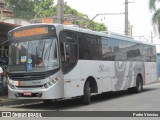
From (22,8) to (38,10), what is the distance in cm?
611

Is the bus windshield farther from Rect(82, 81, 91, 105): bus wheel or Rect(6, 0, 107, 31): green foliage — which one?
Rect(6, 0, 107, 31): green foliage

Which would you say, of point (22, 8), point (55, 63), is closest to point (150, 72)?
point (55, 63)

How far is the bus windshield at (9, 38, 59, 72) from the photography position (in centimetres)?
1449

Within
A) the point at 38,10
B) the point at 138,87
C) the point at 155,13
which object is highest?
the point at 38,10

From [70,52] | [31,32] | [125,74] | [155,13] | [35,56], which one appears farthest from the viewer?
[155,13]

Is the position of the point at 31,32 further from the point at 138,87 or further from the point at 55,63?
the point at 138,87

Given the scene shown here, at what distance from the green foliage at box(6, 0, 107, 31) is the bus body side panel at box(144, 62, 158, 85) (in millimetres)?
26038

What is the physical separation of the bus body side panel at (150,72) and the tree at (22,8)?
35.0 metres

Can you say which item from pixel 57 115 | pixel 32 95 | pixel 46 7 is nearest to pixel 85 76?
pixel 32 95

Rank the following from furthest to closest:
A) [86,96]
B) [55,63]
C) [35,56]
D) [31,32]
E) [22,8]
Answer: [22,8] → [86,96] → [31,32] → [35,56] → [55,63]

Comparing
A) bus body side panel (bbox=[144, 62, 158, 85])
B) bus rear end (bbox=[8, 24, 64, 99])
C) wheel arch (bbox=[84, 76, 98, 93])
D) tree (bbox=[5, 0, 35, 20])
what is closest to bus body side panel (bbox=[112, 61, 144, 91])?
bus body side panel (bbox=[144, 62, 158, 85])

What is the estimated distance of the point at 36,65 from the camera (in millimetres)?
14578

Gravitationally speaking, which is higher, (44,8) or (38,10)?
(44,8)

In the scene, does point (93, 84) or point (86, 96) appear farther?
point (93, 84)
